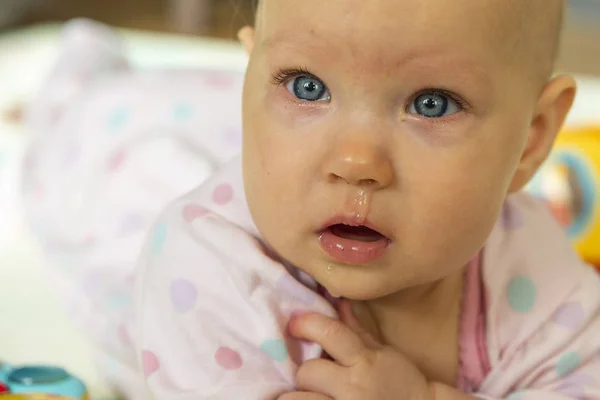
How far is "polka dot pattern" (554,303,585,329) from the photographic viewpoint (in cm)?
69

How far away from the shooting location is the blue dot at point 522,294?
0.70 m

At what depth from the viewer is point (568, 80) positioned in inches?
23.9

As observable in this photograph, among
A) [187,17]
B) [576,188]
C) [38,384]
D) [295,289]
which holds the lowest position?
[38,384]

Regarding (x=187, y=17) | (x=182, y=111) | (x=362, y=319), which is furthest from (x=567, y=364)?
(x=187, y=17)

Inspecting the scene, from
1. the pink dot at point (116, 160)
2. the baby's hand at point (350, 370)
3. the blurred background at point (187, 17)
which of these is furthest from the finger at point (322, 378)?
the blurred background at point (187, 17)

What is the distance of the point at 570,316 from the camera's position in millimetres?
691

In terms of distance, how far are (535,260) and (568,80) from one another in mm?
181

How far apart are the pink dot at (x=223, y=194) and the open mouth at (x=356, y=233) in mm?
144

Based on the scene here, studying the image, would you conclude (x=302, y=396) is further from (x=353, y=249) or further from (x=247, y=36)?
(x=247, y=36)

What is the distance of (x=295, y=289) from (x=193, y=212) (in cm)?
10

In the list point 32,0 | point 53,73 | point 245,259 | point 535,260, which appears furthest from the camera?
point 32,0

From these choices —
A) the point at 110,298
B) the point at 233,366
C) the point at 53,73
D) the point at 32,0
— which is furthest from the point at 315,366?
the point at 32,0

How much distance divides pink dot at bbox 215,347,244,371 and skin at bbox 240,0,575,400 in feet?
0.14

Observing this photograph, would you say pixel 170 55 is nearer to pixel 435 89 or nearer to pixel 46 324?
pixel 46 324
